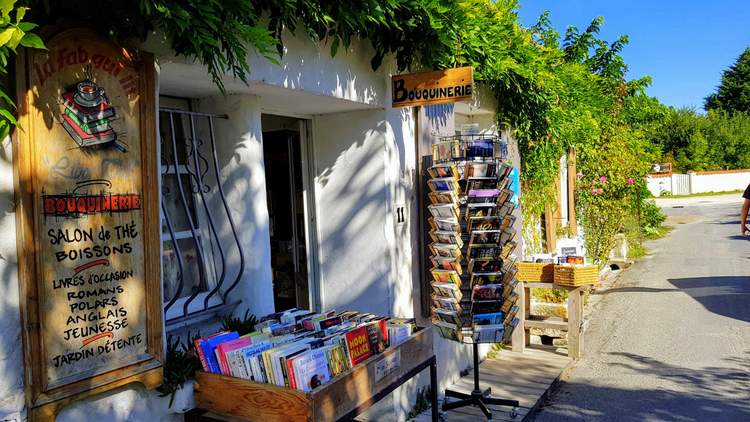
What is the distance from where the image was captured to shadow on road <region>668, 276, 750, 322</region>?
7969 millimetres

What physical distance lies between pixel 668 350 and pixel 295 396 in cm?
533

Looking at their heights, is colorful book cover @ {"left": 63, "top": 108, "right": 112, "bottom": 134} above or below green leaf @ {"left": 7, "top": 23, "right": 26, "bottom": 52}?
below

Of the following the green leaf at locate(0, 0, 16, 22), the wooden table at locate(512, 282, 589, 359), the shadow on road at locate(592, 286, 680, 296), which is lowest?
the shadow on road at locate(592, 286, 680, 296)

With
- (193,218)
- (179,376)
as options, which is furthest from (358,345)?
(193,218)

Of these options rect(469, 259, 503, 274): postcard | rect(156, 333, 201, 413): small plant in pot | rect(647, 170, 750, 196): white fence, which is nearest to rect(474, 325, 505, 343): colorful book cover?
rect(469, 259, 503, 274): postcard

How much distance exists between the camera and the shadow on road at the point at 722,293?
26.1 ft

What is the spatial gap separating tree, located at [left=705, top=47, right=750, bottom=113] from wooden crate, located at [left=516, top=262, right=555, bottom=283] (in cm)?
4756

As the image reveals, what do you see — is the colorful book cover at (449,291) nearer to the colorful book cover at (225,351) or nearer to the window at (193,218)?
the window at (193,218)

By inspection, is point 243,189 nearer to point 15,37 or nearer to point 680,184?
point 15,37

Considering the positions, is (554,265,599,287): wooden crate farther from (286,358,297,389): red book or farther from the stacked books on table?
(286,358,297,389): red book

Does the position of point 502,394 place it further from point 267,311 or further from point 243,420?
point 243,420

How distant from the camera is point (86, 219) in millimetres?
2377

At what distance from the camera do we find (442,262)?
14.9 ft

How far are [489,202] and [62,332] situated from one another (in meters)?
3.08
